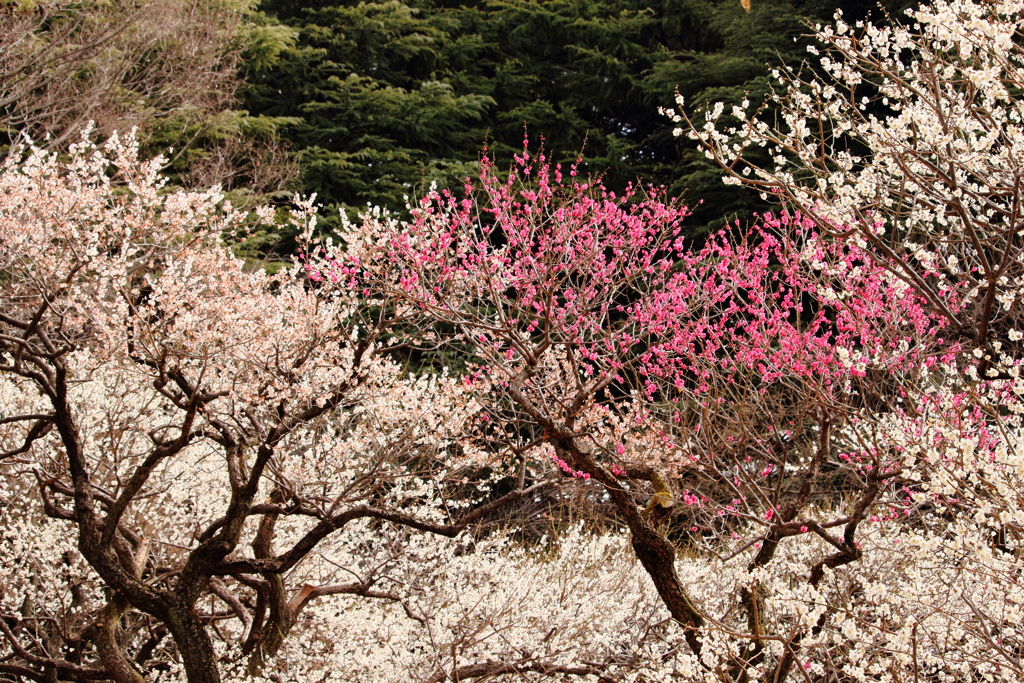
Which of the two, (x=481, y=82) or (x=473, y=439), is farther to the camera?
(x=481, y=82)

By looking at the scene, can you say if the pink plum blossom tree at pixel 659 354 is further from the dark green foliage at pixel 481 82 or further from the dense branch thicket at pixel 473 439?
the dark green foliage at pixel 481 82

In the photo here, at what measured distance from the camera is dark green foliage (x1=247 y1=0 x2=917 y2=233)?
39.7 ft

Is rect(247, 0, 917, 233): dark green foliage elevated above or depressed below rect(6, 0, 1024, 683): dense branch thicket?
above

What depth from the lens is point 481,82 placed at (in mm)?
13469

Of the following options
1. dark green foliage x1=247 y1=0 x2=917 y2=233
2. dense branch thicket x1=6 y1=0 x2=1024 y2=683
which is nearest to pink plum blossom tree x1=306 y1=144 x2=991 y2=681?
dense branch thicket x1=6 y1=0 x2=1024 y2=683

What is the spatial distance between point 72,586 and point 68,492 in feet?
4.18

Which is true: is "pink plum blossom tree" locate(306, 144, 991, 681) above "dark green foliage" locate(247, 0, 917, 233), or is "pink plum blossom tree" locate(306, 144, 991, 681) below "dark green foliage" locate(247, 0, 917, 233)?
below

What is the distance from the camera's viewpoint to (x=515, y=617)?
18.5 feet

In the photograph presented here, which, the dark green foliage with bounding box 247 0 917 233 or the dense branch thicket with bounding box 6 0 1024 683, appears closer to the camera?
the dense branch thicket with bounding box 6 0 1024 683

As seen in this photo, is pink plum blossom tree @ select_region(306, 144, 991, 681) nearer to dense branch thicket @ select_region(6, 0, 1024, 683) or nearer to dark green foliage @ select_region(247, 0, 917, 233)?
dense branch thicket @ select_region(6, 0, 1024, 683)

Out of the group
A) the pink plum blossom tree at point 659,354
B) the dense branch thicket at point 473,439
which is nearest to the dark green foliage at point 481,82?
the dense branch thicket at point 473,439

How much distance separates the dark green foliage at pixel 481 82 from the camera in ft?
39.7

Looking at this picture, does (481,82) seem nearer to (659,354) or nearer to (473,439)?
A: (473,439)

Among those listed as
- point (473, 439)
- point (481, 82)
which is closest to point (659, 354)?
point (473, 439)
